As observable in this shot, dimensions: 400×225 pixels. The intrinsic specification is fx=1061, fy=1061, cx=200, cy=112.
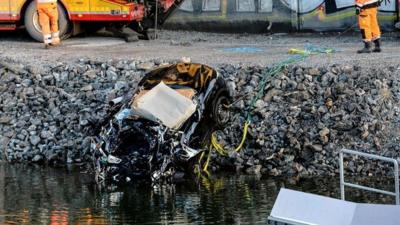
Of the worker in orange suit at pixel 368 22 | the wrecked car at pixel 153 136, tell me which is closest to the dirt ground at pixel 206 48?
the worker in orange suit at pixel 368 22

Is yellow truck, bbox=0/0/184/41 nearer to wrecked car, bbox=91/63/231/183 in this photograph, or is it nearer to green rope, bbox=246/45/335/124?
green rope, bbox=246/45/335/124

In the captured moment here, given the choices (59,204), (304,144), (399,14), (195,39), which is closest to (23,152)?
(59,204)

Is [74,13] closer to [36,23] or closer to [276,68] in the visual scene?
[36,23]

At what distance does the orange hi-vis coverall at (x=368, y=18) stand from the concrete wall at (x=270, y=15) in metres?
3.86

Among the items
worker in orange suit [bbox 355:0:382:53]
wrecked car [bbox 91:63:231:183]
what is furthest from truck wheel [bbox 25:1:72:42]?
wrecked car [bbox 91:63:231:183]

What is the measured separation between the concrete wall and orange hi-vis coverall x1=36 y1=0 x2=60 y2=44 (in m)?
3.87

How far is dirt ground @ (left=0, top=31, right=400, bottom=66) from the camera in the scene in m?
18.5

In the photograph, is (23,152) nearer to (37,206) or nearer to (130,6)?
(37,206)

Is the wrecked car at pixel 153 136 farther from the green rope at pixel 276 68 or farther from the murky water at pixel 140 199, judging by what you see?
the green rope at pixel 276 68

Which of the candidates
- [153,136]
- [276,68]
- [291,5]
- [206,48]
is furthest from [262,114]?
[291,5]

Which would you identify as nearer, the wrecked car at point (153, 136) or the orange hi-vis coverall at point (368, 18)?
the wrecked car at point (153, 136)

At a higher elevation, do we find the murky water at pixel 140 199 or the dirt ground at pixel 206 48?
the dirt ground at pixel 206 48

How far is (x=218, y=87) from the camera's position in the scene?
1558cm

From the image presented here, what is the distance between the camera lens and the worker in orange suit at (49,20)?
20531mm
